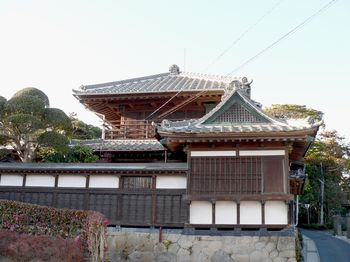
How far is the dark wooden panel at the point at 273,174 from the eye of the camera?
14398 millimetres

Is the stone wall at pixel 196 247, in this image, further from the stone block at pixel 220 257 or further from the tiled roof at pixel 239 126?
the tiled roof at pixel 239 126

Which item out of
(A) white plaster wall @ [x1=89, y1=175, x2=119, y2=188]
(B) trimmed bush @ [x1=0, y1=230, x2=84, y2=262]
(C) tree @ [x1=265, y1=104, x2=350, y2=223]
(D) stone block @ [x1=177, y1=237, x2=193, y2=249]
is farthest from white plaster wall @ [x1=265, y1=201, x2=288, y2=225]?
(C) tree @ [x1=265, y1=104, x2=350, y2=223]

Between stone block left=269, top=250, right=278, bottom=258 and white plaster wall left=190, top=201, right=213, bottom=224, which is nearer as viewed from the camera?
stone block left=269, top=250, right=278, bottom=258

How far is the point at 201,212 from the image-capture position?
14.8 meters

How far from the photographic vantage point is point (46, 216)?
13.0m

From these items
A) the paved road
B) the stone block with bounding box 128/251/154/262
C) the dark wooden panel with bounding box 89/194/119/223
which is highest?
the dark wooden panel with bounding box 89/194/119/223

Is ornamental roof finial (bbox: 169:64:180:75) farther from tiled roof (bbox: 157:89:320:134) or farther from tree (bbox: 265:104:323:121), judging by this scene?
tree (bbox: 265:104:323:121)

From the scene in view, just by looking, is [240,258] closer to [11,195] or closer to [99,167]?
[99,167]

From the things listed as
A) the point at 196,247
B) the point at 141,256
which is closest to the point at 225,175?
the point at 196,247

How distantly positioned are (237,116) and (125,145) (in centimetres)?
686

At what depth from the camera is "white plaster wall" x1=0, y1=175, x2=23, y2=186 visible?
16.7 metres

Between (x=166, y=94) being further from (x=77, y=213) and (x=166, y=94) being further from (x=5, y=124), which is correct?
(x=77, y=213)

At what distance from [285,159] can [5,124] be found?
1251 centimetres

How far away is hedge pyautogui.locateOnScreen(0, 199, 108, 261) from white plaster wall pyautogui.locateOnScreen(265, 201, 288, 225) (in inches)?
234
